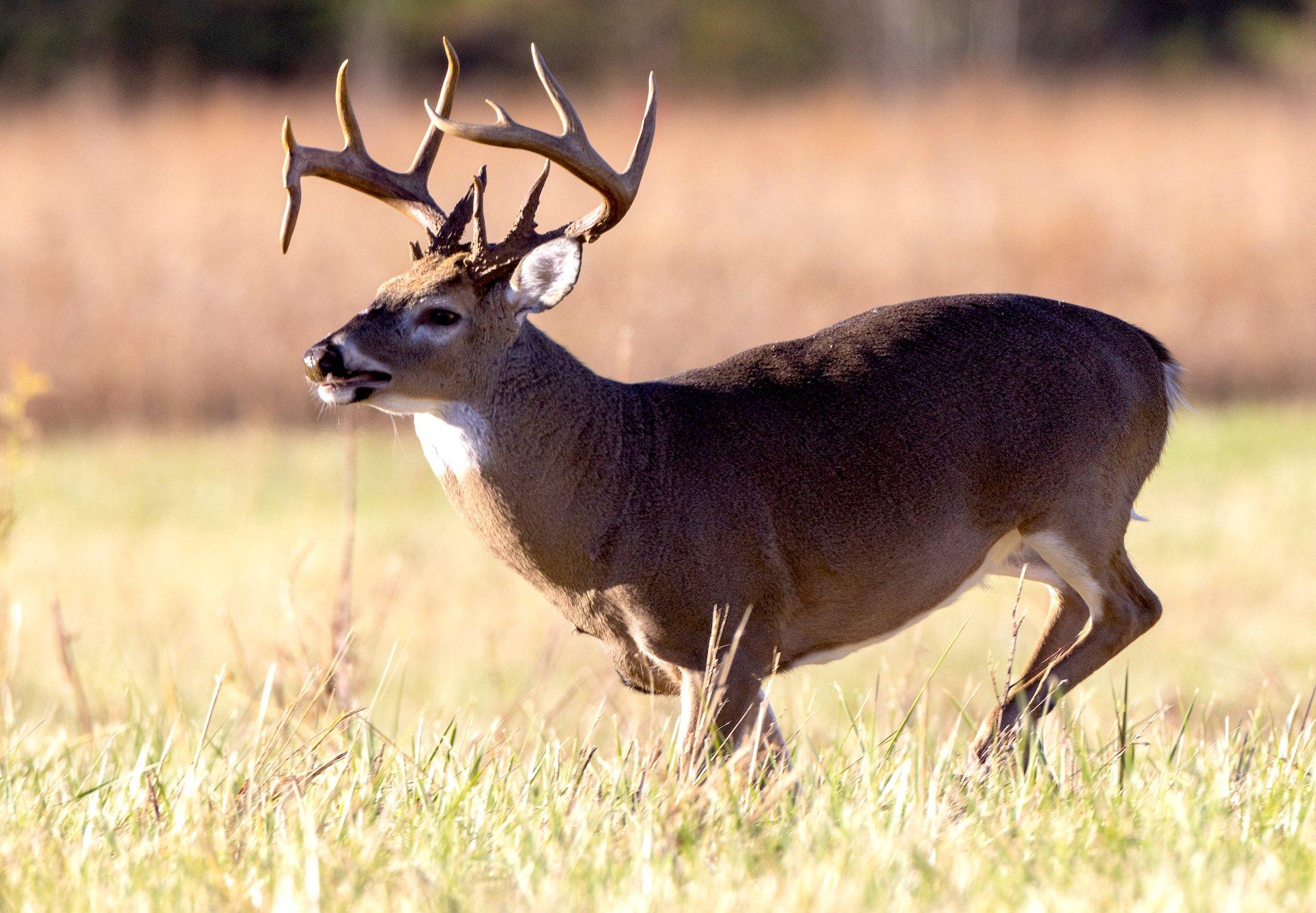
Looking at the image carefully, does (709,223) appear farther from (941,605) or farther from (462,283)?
(462,283)

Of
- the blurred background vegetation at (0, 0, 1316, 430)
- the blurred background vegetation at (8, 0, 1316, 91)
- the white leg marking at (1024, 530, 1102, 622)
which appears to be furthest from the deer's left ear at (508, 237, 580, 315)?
the blurred background vegetation at (8, 0, 1316, 91)

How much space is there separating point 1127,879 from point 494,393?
1.78 m

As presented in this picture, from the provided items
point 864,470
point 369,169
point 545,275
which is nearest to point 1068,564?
point 864,470

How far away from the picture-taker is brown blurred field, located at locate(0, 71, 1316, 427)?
15023 millimetres

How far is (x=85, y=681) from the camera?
26.0 ft

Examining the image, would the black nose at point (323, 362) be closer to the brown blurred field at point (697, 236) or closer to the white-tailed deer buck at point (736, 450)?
the white-tailed deer buck at point (736, 450)

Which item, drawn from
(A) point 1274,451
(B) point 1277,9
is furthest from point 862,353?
(B) point 1277,9

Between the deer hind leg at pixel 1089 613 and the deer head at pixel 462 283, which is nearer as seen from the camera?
the deer head at pixel 462 283

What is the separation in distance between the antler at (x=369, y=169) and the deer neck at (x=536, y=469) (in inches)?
17.7

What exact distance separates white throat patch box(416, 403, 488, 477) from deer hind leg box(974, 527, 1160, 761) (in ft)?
4.39

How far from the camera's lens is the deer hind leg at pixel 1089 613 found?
4590mm

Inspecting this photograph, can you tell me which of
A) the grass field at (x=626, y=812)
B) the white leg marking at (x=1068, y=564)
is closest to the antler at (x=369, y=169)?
the grass field at (x=626, y=812)

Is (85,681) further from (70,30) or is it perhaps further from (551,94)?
(70,30)

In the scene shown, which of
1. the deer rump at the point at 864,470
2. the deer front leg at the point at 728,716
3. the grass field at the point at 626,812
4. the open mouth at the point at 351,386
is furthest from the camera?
the deer rump at the point at 864,470
